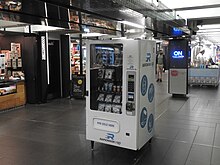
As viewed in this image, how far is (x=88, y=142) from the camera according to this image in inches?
177

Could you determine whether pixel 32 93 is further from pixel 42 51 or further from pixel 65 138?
pixel 65 138

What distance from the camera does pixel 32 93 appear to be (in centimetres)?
801

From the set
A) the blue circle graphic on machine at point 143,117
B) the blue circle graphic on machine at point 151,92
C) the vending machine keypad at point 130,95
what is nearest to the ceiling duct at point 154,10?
the vending machine keypad at point 130,95

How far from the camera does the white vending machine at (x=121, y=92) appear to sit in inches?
146

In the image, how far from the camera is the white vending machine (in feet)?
12.2

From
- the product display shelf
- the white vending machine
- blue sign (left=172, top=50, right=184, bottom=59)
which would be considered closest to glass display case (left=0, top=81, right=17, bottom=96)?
the white vending machine

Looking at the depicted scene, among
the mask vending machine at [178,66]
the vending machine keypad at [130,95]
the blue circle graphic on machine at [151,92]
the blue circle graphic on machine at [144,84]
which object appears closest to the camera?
the vending machine keypad at [130,95]

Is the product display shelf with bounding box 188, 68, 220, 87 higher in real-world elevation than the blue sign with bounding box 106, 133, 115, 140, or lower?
higher

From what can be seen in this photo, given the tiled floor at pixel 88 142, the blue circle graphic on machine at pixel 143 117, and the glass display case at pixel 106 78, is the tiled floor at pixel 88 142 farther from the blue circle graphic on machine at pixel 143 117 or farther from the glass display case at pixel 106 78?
the glass display case at pixel 106 78

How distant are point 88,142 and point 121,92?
1280 mm

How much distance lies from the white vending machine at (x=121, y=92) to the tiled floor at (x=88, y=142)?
289 millimetres

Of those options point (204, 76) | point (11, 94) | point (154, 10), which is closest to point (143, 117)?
point (154, 10)

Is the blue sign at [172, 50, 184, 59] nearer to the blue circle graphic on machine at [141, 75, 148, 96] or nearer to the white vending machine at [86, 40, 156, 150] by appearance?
the white vending machine at [86, 40, 156, 150]

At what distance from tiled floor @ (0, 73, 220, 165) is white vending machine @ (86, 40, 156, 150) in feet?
0.95
